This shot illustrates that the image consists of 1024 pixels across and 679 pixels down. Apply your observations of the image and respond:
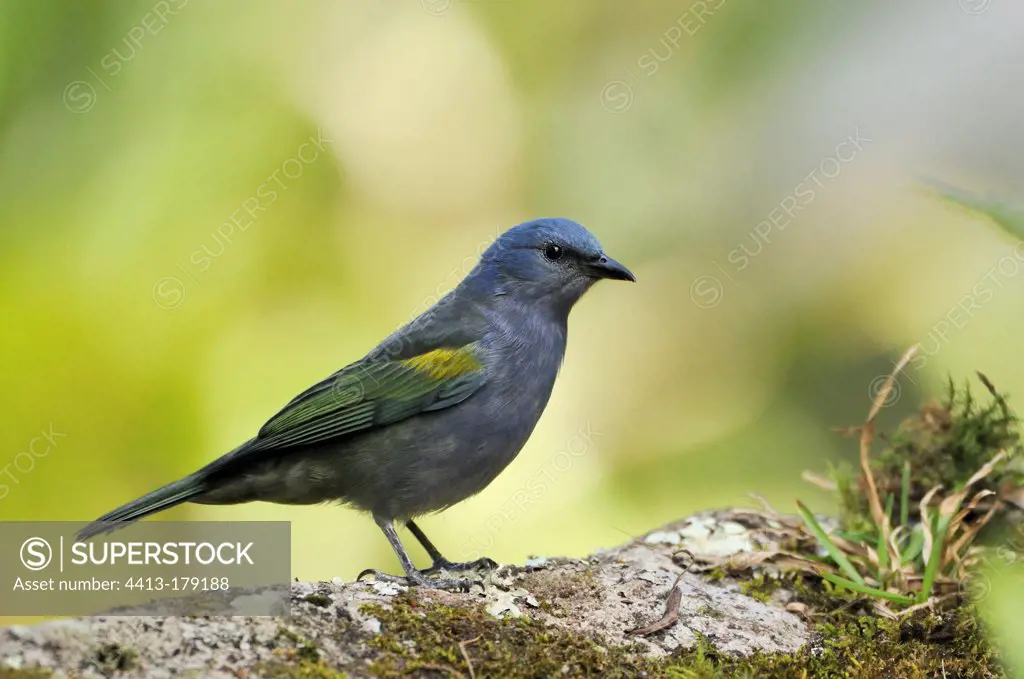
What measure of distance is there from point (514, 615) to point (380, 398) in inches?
62.6

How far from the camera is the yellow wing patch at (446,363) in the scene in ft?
14.2

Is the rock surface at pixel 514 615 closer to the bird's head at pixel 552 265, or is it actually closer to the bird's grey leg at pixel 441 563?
the bird's grey leg at pixel 441 563

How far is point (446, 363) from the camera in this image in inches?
172

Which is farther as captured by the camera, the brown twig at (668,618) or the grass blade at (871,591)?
the grass blade at (871,591)

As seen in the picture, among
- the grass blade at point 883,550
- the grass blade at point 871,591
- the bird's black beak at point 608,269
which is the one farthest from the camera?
the bird's black beak at point 608,269

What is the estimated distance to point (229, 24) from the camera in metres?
6.36

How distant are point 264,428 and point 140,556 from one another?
1128 mm

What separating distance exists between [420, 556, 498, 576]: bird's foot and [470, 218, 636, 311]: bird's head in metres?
1.29

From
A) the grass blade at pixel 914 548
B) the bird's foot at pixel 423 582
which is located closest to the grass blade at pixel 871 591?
the grass blade at pixel 914 548

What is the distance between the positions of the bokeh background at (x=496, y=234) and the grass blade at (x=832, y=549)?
1.95m

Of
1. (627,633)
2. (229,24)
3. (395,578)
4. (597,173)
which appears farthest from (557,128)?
(627,633)

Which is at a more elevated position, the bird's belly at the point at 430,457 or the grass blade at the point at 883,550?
the bird's belly at the point at 430,457

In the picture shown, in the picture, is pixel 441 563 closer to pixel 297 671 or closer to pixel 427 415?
pixel 427 415

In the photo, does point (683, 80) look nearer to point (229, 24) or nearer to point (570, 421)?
point (570, 421)
